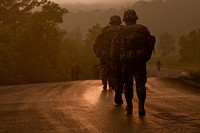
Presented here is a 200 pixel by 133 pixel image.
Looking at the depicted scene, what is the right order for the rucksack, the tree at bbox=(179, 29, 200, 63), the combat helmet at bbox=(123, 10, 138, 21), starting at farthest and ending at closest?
the tree at bbox=(179, 29, 200, 63) < the combat helmet at bbox=(123, 10, 138, 21) < the rucksack

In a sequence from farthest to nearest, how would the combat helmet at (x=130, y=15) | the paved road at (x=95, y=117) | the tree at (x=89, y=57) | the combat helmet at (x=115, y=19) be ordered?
the tree at (x=89, y=57), the combat helmet at (x=115, y=19), the combat helmet at (x=130, y=15), the paved road at (x=95, y=117)

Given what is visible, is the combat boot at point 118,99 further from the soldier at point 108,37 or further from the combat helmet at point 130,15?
the combat helmet at point 130,15

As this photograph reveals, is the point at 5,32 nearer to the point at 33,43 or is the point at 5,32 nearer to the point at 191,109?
the point at 33,43

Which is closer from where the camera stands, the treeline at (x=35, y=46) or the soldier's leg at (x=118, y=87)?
the soldier's leg at (x=118, y=87)

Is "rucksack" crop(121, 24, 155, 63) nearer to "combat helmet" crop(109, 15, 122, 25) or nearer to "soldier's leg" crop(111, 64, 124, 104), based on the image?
"soldier's leg" crop(111, 64, 124, 104)

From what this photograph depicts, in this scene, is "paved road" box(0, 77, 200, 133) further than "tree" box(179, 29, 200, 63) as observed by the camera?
No

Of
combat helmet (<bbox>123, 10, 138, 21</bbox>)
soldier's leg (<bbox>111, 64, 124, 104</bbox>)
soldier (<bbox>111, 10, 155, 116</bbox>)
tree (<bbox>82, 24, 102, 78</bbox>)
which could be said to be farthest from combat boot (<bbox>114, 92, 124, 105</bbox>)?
tree (<bbox>82, 24, 102, 78</bbox>)

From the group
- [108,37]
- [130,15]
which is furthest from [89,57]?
[130,15]

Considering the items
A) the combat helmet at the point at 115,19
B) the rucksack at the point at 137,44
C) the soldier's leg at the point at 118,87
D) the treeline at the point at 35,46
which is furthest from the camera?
the treeline at the point at 35,46

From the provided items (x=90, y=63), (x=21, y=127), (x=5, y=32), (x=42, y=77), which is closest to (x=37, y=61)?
(x=42, y=77)

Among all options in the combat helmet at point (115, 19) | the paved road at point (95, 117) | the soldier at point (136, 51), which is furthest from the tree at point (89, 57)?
the soldier at point (136, 51)

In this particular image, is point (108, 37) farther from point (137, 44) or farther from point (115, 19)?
point (137, 44)

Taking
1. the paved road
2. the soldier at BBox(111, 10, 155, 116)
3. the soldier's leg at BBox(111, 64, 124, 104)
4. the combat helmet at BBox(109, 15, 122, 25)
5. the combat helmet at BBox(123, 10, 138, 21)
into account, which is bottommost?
the paved road

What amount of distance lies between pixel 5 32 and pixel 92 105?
1298 inches
